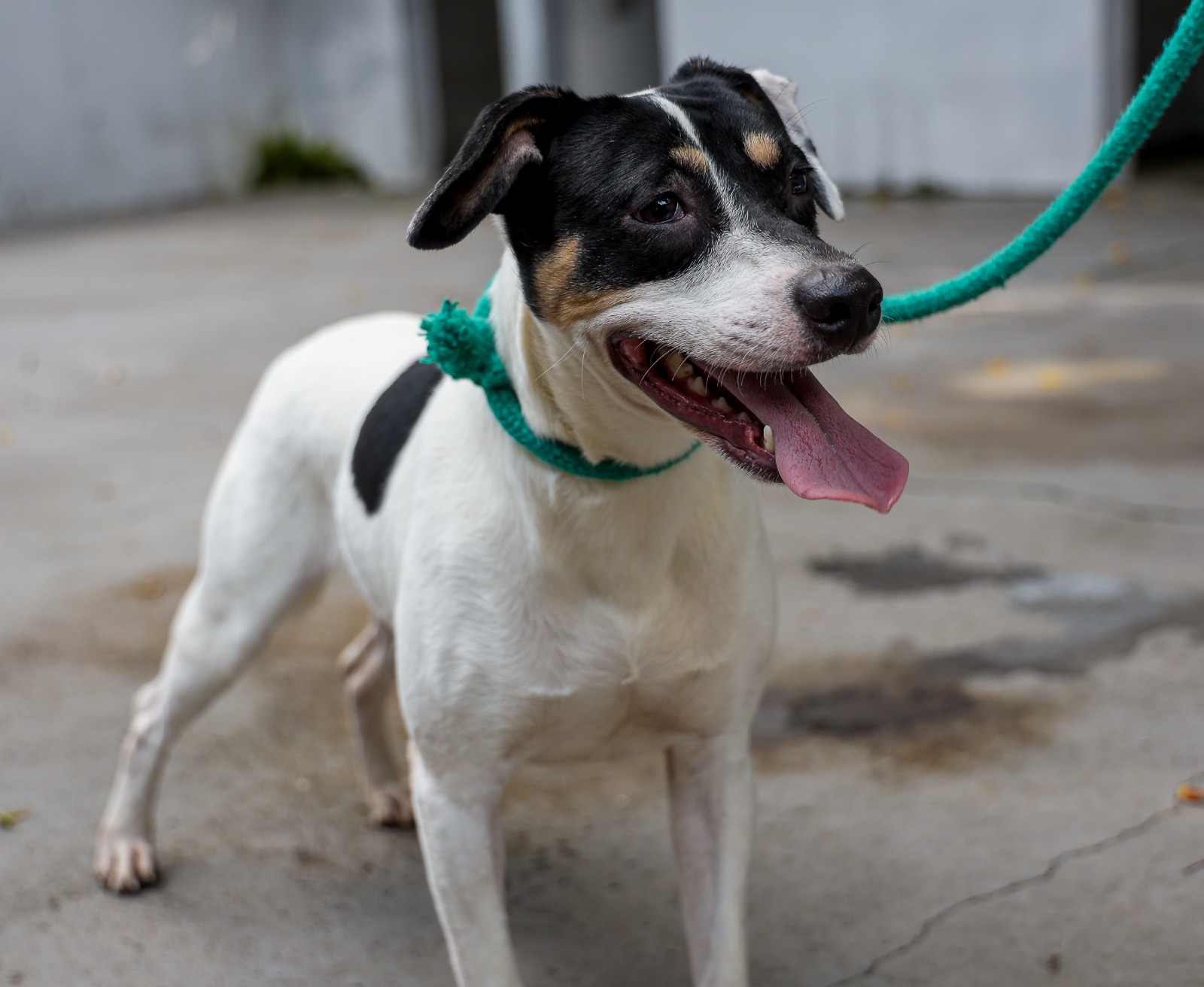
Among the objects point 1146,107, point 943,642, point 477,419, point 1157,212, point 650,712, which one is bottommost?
point 1157,212

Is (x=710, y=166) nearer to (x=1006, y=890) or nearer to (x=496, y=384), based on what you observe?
(x=496, y=384)

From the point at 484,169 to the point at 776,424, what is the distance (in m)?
0.57

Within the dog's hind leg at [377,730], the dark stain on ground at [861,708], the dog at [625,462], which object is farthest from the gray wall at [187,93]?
the dog at [625,462]

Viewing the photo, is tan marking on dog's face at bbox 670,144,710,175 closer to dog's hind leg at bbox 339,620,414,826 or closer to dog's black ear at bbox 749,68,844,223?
dog's black ear at bbox 749,68,844,223

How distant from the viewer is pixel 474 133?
6.32 ft

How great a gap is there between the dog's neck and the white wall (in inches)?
375

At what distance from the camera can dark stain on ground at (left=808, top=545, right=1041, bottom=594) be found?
421cm

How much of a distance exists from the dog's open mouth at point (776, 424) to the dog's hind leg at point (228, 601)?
3.79 feet

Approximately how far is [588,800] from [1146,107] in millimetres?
1893

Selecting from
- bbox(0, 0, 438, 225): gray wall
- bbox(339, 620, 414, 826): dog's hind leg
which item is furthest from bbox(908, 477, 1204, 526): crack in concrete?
bbox(0, 0, 438, 225): gray wall

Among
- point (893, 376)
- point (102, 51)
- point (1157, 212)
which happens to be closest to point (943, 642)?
point (893, 376)

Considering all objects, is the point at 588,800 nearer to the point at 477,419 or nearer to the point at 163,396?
the point at 477,419

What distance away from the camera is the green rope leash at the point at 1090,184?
2.32 m

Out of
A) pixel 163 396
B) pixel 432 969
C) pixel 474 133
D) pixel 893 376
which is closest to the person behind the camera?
pixel 474 133
